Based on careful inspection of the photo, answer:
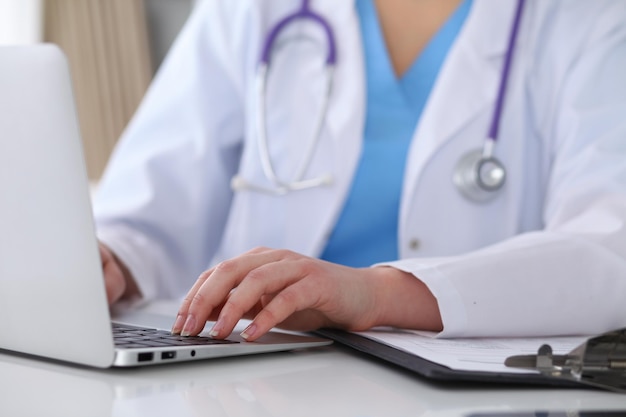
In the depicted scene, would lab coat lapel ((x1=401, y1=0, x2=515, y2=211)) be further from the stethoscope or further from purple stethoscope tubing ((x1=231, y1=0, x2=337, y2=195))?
purple stethoscope tubing ((x1=231, y1=0, x2=337, y2=195))

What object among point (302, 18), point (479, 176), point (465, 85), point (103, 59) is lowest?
point (479, 176)

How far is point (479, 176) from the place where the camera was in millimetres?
1140

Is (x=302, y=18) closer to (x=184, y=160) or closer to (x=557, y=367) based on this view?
(x=184, y=160)

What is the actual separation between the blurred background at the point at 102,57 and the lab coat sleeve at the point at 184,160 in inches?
63.2

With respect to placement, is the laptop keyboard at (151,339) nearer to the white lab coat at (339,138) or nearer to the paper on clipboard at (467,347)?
the paper on clipboard at (467,347)

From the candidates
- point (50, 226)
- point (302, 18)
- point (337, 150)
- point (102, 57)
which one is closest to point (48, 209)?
point (50, 226)

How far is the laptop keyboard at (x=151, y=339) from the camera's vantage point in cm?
59

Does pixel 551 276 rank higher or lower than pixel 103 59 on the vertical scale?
lower

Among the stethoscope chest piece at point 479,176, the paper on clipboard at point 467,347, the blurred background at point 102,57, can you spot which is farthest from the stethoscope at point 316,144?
the blurred background at point 102,57

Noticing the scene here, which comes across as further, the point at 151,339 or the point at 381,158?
the point at 381,158

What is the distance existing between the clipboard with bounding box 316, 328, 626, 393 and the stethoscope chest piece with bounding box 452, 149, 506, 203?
556mm

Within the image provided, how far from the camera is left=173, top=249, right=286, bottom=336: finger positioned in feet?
2.10

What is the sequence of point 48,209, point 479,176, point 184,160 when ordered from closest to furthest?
point 48,209, point 479,176, point 184,160

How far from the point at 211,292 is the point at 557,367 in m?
0.26
